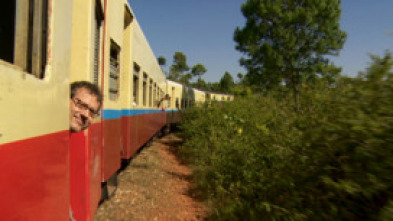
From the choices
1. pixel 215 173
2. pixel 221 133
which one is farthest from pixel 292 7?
pixel 215 173

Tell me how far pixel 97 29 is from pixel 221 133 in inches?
262

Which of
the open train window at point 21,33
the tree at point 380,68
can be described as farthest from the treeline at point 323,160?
the open train window at point 21,33

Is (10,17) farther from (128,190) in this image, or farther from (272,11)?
(272,11)

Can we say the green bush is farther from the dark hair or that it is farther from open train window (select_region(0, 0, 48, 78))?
open train window (select_region(0, 0, 48, 78))

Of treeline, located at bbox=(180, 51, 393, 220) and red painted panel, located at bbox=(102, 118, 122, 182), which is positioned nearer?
treeline, located at bbox=(180, 51, 393, 220)

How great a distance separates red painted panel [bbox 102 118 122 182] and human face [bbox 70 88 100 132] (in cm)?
140

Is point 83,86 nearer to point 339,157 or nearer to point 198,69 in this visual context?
point 339,157

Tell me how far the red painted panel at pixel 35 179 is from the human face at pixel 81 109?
1.17 feet

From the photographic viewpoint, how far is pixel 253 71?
2167cm

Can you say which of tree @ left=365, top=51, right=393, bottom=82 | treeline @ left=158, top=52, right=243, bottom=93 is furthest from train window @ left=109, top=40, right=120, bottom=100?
treeline @ left=158, top=52, right=243, bottom=93

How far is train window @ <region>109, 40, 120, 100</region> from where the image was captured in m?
4.12

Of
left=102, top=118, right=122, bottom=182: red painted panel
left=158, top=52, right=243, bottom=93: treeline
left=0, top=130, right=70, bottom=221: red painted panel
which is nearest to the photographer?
left=0, top=130, right=70, bottom=221: red painted panel

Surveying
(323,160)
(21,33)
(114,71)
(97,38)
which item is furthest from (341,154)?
(114,71)

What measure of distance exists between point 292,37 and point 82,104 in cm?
2004
